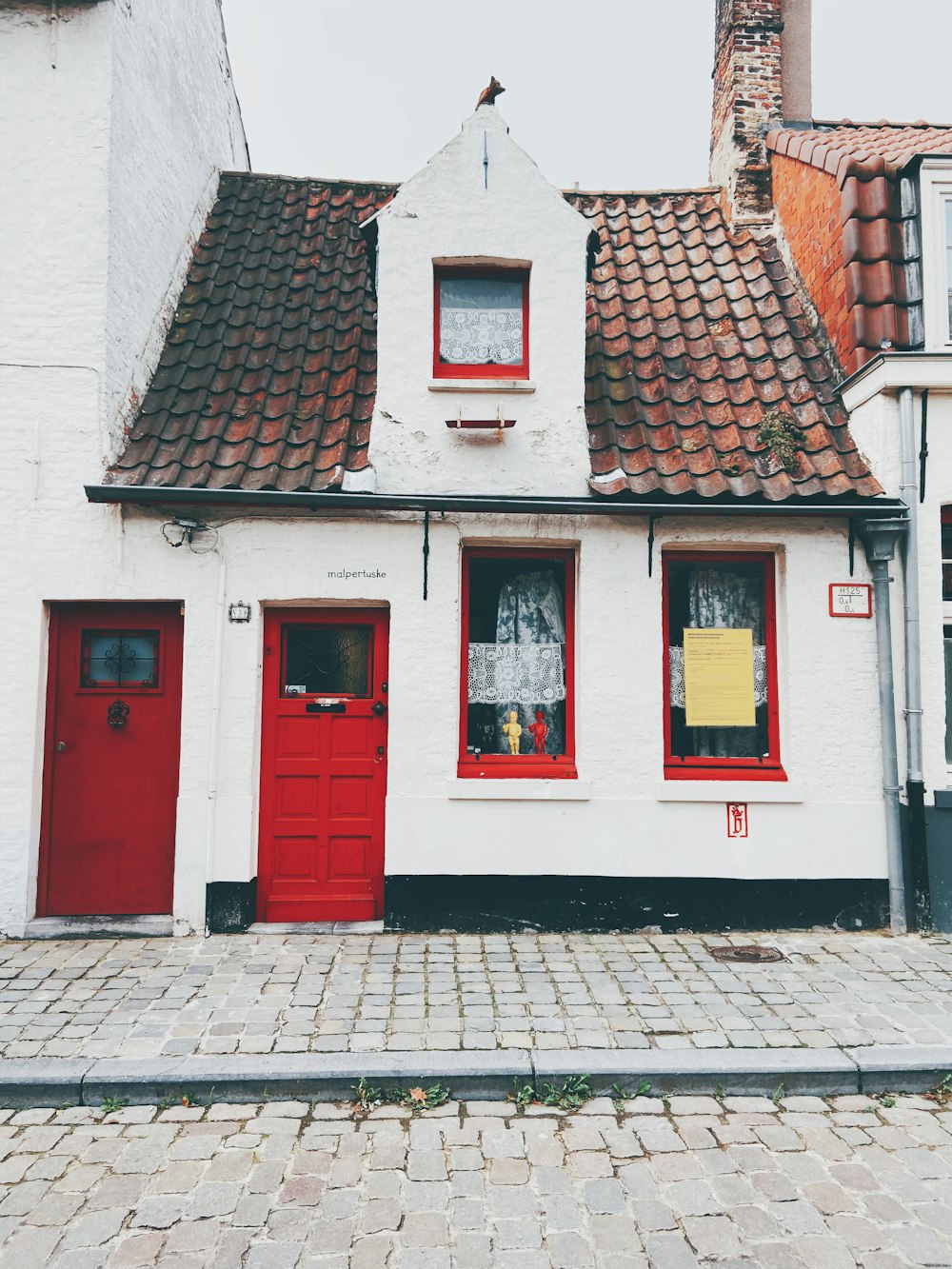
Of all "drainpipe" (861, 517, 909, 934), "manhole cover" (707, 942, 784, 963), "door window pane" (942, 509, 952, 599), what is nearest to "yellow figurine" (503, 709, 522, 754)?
"manhole cover" (707, 942, 784, 963)

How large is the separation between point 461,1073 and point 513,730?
296 cm

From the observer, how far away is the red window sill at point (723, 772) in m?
6.44

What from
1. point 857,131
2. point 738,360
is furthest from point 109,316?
point 857,131

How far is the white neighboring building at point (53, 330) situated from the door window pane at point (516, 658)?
9.57 ft

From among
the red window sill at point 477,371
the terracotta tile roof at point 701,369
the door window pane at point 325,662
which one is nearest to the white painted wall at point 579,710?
the door window pane at point 325,662

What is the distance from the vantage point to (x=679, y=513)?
630 cm

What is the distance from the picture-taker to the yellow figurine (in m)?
6.60

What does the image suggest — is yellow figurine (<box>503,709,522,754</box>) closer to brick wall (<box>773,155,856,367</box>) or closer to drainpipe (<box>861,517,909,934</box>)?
drainpipe (<box>861,517,909,934</box>)

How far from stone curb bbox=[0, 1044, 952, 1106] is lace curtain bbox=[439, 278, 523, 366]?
5247 millimetres

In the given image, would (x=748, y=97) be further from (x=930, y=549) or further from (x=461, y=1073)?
(x=461, y=1073)

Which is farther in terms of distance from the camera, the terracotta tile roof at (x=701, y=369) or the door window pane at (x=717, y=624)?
the door window pane at (x=717, y=624)

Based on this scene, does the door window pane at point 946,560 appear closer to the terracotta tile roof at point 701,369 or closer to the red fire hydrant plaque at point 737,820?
the terracotta tile roof at point 701,369

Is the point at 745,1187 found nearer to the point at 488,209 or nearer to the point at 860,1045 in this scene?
the point at 860,1045

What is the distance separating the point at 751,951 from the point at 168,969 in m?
4.18
